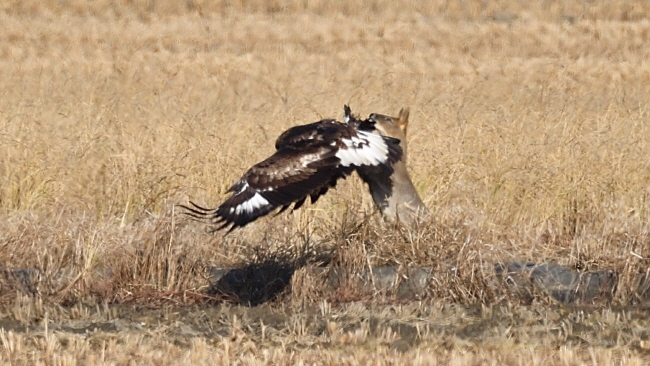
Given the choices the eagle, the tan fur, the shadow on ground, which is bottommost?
the shadow on ground

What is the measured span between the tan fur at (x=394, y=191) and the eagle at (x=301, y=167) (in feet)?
2.25

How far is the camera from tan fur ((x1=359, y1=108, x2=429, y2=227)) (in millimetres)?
6805

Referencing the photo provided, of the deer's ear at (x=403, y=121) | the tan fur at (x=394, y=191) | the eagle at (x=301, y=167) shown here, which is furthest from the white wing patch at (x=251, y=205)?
the deer's ear at (x=403, y=121)

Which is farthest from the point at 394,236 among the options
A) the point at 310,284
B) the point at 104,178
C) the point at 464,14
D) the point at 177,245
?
the point at 464,14

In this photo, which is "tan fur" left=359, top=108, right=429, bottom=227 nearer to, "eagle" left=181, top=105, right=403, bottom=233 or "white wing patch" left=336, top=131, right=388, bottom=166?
"eagle" left=181, top=105, right=403, bottom=233

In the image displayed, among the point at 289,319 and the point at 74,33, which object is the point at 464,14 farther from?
the point at 289,319

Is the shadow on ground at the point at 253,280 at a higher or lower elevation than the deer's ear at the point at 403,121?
lower

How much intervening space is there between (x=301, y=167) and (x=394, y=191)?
1.36 m

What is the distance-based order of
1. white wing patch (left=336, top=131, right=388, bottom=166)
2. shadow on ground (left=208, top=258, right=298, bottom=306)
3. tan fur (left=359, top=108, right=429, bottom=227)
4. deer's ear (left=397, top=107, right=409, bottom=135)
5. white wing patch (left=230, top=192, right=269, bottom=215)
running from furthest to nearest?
deer's ear (left=397, top=107, right=409, bottom=135) < tan fur (left=359, top=108, right=429, bottom=227) < shadow on ground (left=208, top=258, right=298, bottom=306) < white wing patch (left=336, top=131, right=388, bottom=166) < white wing patch (left=230, top=192, right=269, bottom=215)

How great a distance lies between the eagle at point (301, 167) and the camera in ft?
17.8

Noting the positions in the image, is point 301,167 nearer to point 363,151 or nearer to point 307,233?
A: point 363,151

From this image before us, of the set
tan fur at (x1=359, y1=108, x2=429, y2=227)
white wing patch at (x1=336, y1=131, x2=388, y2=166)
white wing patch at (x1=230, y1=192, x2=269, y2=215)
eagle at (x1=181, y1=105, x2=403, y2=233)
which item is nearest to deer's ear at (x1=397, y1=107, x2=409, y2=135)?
tan fur at (x1=359, y1=108, x2=429, y2=227)

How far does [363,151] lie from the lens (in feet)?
19.1

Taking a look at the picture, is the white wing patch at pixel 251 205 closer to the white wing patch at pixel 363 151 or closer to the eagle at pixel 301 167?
the eagle at pixel 301 167
